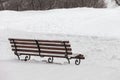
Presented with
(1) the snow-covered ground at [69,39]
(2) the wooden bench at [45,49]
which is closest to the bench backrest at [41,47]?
(2) the wooden bench at [45,49]

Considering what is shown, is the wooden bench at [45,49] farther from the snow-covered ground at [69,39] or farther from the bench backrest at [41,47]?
the snow-covered ground at [69,39]

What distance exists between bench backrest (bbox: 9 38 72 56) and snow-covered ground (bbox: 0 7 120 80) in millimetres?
378

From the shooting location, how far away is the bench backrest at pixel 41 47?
15.0 meters

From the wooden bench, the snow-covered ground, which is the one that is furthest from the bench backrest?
the snow-covered ground

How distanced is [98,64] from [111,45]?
3.34m

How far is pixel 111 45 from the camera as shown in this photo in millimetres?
18141

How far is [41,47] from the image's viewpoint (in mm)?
15578

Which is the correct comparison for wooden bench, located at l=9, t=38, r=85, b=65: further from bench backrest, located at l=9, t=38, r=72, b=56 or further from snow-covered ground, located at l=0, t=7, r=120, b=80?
snow-covered ground, located at l=0, t=7, r=120, b=80

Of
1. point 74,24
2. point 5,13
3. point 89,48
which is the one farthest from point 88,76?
point 5,13

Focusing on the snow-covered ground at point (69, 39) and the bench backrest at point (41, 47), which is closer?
the snow-covered ground at point (69, 39)

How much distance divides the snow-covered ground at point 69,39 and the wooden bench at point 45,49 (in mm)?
284

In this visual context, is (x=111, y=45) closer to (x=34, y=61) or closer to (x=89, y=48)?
(x=89, y=48)

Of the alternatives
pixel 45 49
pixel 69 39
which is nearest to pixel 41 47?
pixel 45 49

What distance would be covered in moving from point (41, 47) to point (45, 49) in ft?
0.61
